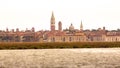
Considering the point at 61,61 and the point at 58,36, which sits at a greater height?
the point at 58,36

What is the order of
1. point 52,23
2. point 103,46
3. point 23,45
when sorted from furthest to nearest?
point 52,23 → point 103,46 → point 23,45

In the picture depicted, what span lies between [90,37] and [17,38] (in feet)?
126

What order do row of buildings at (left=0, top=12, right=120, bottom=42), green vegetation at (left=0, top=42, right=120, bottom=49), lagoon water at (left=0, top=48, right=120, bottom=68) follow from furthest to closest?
row of buildings at (left=0, top=12, right=120, bottom=42), green vegetation at (left=0, top=42, right=120, bottom=49), lagoon water at (left=0, top=48, right=120, bottom=68)

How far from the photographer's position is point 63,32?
648ft

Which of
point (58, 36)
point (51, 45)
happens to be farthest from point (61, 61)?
point (58, 36)

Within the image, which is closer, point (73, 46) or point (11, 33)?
point (73, 46)

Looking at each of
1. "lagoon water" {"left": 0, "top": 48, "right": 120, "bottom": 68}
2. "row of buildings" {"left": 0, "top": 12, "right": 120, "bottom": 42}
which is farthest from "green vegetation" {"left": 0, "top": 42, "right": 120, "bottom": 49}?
"row of buildings" {"left": 0, "top": 12, "right": 120, "bottom": 42}

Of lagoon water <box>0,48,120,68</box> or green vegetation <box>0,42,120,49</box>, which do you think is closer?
lagoon water <box>0,48,120,68</box>

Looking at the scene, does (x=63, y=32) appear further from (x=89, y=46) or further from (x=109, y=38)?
(x=89, y=46)

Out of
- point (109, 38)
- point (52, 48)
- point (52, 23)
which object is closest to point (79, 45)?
point (52, 48)

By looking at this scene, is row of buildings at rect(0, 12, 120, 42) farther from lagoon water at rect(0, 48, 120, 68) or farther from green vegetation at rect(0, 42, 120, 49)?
lagoon water at rect(0, 48, 120, 68)

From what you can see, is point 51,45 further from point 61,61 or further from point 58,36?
point 58,36

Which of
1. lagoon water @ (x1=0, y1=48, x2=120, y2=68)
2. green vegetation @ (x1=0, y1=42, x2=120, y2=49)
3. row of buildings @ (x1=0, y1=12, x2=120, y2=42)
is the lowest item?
lagoon water @ (x1=0, y1=48, x2=120, y2=68)

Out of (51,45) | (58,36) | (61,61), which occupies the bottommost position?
(61,61)
